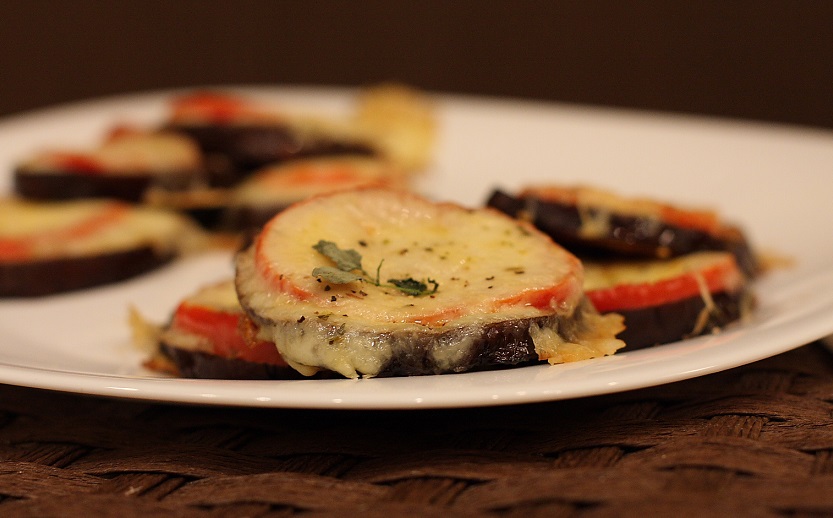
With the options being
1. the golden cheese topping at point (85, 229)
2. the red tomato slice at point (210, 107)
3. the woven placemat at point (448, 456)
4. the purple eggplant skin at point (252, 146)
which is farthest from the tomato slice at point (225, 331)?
A: the red tomato slice at point (210, 107)

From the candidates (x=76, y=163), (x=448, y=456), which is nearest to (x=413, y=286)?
(x=448, y=456)

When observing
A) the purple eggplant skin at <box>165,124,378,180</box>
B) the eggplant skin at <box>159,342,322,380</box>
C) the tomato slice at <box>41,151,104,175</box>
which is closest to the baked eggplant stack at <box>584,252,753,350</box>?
the eggplant skin at <box>159,342,322,380</box>

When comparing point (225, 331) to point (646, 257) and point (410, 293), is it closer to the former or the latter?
point (410, 293)

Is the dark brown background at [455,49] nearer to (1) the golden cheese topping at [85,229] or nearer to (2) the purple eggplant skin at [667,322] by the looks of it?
(1) the golden cheese topping at [85,229]

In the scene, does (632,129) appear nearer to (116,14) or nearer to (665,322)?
(665,322)

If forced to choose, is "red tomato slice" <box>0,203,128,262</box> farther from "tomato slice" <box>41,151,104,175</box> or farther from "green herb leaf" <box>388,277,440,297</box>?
"green herb leaf" <box>388,277,440,297</box>

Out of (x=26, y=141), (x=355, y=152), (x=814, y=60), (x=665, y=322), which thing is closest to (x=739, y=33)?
(x=814, y=60)

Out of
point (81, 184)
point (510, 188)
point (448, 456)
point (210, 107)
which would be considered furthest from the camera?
point (210, 107)

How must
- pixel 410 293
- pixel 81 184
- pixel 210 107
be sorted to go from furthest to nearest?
pixel 210 107 → pixel 81 184 → pixel 410 293
